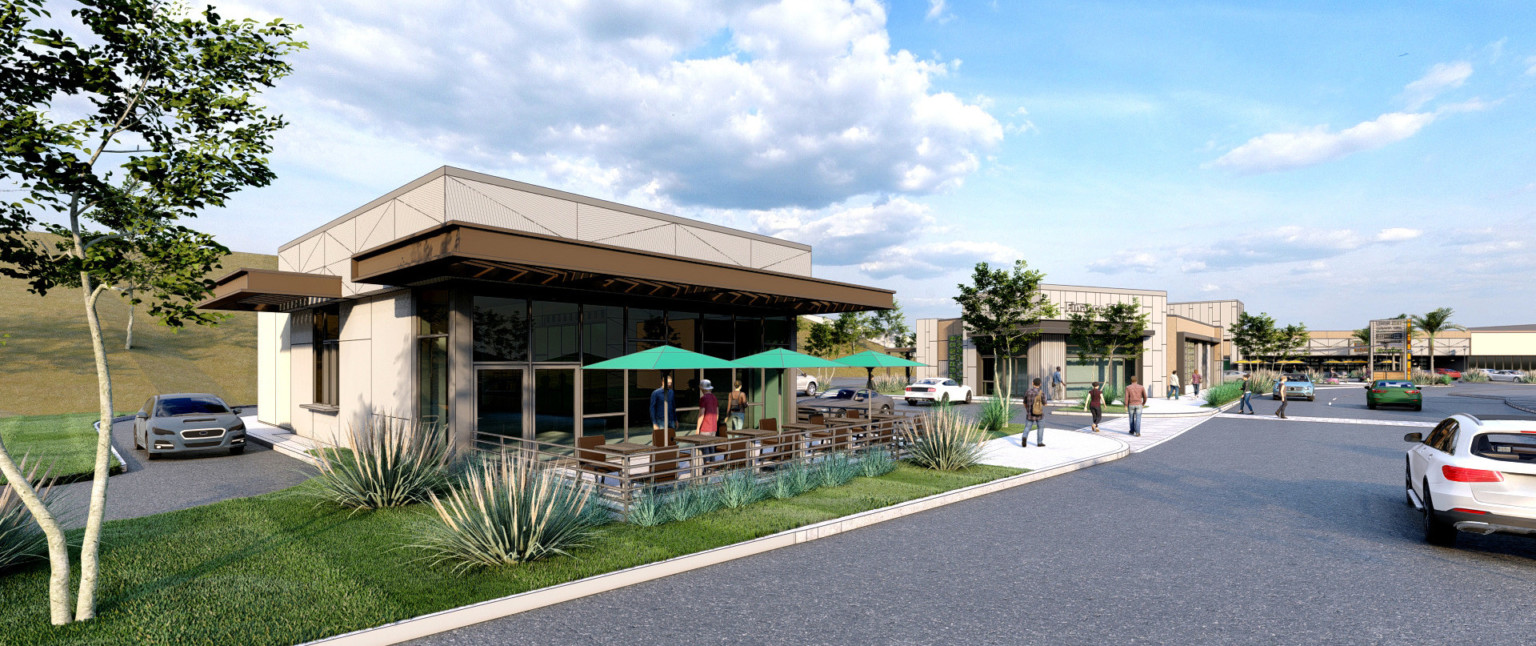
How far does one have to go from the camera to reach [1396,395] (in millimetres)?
27781

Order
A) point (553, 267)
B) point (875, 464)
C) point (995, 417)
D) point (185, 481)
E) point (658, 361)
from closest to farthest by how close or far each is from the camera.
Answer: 1. point (553, 267)
2. point (658, 361)
3. point (185, 481)
4. point (875, 464)
5. point (995, 417)

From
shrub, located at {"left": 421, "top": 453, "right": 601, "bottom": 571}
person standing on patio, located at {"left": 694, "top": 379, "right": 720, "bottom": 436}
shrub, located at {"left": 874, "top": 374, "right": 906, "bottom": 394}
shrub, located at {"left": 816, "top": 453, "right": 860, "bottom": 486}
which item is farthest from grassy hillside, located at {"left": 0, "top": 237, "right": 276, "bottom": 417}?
shrub, located at {"left": 874, "top": 374, "right": 906, "bottom": 394}

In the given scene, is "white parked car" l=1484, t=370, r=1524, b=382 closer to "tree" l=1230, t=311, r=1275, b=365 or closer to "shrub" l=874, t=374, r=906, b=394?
"tree" l=1230, t=311, r=1275, b=365

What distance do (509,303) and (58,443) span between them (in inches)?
505

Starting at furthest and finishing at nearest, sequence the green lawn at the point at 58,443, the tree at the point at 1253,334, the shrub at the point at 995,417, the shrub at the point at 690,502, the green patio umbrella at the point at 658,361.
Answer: the tree at the point at 1253,334 < the shrub at the point at 995,417 < the green lawn at the point at 58,443 < the green patio umbrella at the point at 658,361 < the shrub at the point at 690,502

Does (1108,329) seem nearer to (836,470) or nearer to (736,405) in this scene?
(736,405)

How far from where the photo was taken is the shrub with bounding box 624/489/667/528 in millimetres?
7832

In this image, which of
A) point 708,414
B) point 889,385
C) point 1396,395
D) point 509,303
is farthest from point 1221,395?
A: point 509,303

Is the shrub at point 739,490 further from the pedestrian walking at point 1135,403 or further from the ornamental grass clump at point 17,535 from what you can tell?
the pedestrian walking at point 1135,403

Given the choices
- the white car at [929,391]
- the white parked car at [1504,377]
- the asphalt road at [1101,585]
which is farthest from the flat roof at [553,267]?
the white parked car at [1504,377]

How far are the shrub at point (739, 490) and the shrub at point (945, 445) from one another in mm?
3856

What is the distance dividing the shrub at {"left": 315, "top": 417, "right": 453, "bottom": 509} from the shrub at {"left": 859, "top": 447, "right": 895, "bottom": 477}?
21.4ft

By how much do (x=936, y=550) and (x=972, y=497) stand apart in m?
3.16

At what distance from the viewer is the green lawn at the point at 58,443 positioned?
1146 cm
